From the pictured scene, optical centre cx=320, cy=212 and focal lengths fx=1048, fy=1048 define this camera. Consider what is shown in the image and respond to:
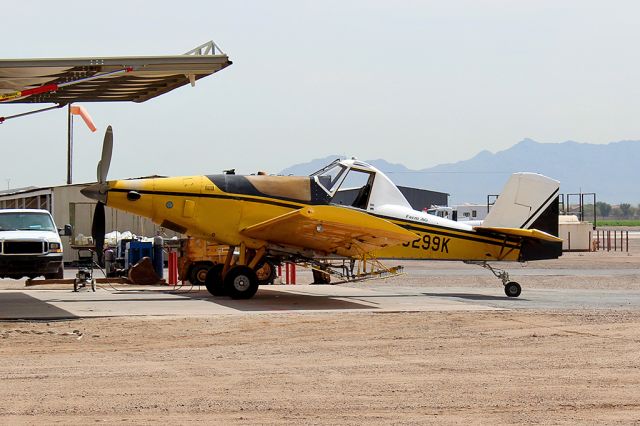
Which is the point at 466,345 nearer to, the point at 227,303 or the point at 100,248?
the point at 227,303

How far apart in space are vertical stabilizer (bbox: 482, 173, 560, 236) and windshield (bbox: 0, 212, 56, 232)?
33.0 ft

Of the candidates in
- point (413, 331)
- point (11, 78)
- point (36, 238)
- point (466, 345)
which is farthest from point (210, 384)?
point (36, 238)

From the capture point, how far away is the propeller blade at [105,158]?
773 inches

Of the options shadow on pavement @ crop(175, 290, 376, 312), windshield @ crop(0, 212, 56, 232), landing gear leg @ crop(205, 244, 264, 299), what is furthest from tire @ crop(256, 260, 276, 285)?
windshield @ crop(0, 212, 56, 232)

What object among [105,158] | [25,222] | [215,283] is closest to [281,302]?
[215,283]

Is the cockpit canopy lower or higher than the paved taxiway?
higher

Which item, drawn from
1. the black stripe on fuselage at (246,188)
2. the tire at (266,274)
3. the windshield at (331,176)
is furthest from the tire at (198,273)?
the windshield at (331,176)

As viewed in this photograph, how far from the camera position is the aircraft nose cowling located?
19.5 meters

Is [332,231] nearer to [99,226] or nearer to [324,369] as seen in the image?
[99,226]

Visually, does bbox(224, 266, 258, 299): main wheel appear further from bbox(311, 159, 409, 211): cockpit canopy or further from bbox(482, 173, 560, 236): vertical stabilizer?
bbox(482, 173, 560, 236): vertical stabilizer

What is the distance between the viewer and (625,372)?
11016mm

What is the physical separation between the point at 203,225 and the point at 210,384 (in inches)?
406

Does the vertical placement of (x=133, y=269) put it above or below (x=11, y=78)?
below

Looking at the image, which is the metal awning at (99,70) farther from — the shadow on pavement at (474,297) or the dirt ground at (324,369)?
the shadow on pavement at (474,297)
